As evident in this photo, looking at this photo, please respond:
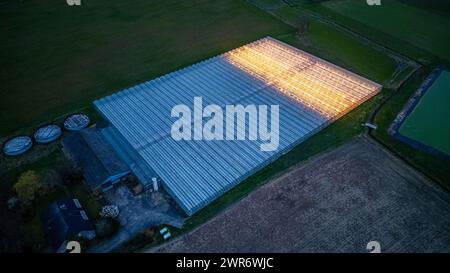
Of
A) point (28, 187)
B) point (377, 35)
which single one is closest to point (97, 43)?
point (28, 187)

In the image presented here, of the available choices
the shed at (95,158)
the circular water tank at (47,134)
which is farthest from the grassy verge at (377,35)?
the circular water tank at (47,134)

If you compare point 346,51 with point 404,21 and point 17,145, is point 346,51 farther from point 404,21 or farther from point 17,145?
point 17,145

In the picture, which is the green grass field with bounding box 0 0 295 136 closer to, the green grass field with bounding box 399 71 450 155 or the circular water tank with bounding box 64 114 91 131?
the circular water tank with bounding box 64 114 91 131

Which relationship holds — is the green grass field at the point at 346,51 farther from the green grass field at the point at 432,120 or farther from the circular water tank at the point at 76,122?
the circular water tank at the point at 76,122

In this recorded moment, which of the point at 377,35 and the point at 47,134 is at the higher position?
the point at 377,35

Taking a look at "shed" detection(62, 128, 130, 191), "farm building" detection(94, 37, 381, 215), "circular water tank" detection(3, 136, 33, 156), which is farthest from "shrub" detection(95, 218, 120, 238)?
"circular water tank" detection(3, 136, 33, 156)

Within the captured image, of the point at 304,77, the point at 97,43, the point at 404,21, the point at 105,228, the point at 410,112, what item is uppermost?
the point at 404,21

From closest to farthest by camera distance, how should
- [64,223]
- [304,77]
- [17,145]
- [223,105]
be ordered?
1. [64,223]
2. [17,145]
3. [223,105]
4. [304,77]

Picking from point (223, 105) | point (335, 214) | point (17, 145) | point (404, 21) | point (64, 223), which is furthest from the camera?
point (404, 21)
